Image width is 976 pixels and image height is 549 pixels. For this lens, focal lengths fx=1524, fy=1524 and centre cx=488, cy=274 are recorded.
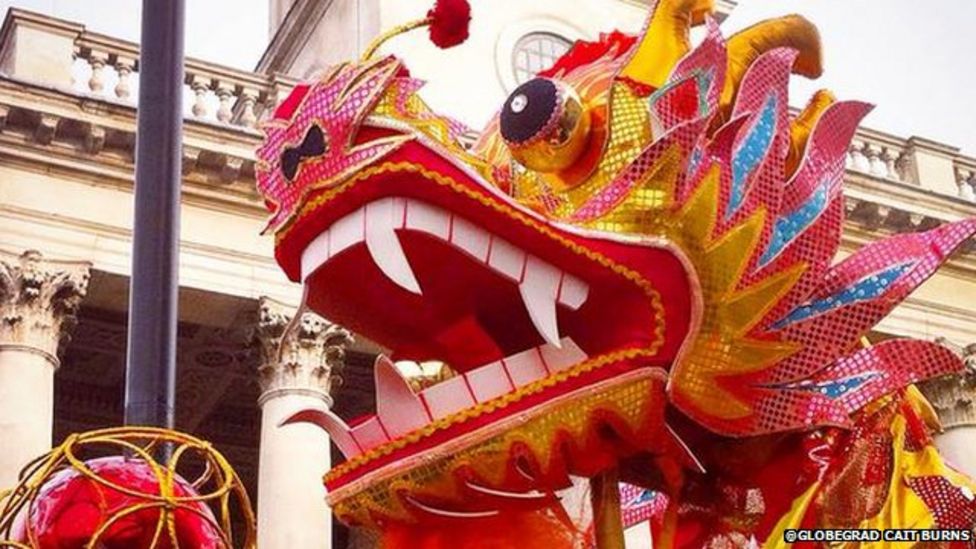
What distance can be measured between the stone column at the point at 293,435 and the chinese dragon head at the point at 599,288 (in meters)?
9.78

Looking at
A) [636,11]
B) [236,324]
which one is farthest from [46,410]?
[636,11]

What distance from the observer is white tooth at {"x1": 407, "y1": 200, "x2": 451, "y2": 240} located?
2.99m

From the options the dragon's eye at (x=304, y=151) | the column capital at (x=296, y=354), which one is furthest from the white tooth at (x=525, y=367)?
the column capital at (x=296, y=354)

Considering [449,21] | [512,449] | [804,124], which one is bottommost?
[512,449]

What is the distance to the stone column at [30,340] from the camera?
41.2 feet

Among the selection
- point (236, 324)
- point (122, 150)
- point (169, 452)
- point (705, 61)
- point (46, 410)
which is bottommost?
point (169, 452)

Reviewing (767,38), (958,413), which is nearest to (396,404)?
(767,38)

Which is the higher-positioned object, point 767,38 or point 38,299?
point 38,299

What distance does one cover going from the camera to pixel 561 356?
308 centimetres

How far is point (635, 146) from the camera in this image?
10.6ft

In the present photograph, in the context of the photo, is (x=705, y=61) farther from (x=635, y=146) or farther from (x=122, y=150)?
(x=122, y=150)

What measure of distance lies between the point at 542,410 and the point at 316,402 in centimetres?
1163

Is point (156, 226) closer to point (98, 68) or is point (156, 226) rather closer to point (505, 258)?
point (505, 258)

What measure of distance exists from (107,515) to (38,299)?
11.9 metres
